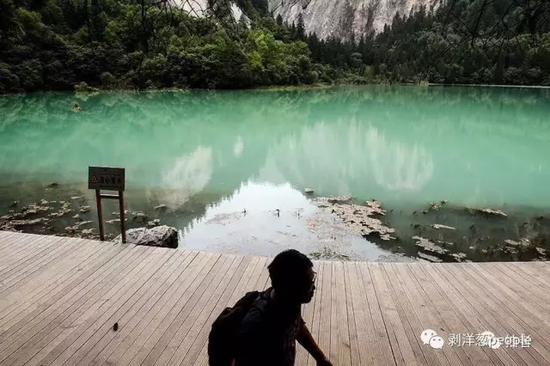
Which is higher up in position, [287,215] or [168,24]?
[168,24]

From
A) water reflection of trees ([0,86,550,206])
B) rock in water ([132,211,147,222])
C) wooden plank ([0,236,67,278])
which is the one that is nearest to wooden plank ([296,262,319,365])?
wooden plank ([0,236,67,278])

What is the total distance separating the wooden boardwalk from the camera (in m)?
2.64

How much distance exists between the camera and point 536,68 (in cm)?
4841

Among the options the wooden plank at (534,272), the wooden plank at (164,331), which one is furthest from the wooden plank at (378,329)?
the wooden plank at (534,272)

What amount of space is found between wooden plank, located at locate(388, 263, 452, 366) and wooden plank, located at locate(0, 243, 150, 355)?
96.9 inches

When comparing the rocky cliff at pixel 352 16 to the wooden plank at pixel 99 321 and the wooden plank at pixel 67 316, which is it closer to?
the wooden plank at pixel 99 321

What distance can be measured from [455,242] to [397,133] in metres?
12.6

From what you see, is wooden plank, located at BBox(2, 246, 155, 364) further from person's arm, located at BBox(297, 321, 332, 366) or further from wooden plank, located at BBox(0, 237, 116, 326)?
person's arm, located at BBox(297, 321, 332, 366)

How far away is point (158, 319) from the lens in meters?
3.01

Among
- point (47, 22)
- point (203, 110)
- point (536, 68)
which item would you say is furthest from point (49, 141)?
point (536, 68)

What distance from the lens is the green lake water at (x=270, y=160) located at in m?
8.24

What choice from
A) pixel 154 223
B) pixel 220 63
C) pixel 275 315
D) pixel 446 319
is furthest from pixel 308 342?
pixel 220 63

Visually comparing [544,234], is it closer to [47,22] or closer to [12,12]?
[12,12]

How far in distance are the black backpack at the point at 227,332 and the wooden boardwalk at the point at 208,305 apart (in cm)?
128
